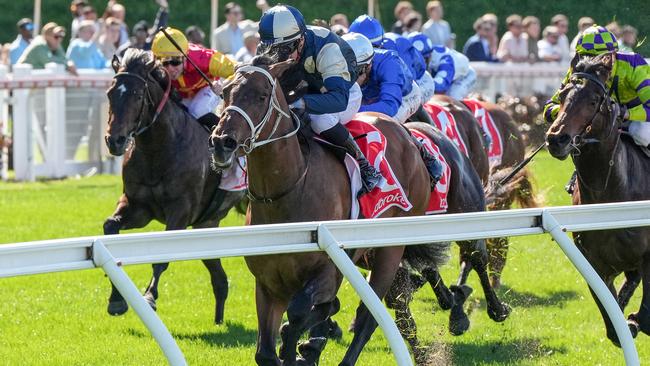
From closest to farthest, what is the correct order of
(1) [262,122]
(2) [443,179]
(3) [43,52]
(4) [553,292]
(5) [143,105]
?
(1) [262,122] < (2) [443,179] < (5) [143,105] < (4) [553,292] < (3) [43,52]

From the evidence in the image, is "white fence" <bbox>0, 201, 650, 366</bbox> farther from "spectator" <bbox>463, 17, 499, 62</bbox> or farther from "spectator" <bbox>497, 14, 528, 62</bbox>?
"spectator" <bbox>497, 14, 528, 62</bbox>

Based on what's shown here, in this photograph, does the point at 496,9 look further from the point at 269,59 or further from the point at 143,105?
the point at 269,59

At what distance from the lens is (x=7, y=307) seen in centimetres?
783

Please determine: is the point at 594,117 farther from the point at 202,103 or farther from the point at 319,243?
the point at 202,103

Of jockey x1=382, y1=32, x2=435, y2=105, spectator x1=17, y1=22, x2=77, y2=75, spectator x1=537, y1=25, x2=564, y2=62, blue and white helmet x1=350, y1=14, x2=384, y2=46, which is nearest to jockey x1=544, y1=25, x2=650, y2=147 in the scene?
blue and white helmet x1=350, y1=14, x2=384, y2=46

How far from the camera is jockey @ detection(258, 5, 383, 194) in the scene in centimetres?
549

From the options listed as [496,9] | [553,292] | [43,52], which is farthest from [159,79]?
[496,9]

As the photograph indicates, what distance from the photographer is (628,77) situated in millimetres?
6320

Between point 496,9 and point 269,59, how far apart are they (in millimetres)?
16060

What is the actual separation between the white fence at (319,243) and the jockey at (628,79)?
1627mm

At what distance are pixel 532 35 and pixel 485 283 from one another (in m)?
12.5

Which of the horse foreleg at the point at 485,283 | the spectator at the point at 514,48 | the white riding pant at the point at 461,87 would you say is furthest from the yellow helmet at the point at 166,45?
the spectator at the point at 514,48

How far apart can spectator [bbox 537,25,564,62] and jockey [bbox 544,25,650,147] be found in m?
13.3

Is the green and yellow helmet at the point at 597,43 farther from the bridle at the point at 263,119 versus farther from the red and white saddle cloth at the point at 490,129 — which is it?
the red and white saddle cloth at the point at 490,129
